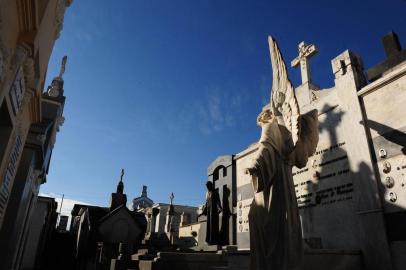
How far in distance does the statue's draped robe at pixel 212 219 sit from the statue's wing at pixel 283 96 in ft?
20.8

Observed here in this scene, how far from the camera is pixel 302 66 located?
1009cm

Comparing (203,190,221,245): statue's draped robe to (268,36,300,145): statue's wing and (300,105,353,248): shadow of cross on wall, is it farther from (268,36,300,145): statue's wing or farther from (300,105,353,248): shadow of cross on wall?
(268,36,300,145): statue's wing

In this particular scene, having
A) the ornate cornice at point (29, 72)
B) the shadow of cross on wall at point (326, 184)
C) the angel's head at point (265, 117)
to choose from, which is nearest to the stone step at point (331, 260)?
the shadow of cross on wall at point (326, 184)

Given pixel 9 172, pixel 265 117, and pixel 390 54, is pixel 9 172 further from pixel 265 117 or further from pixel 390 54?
pixel 390 54

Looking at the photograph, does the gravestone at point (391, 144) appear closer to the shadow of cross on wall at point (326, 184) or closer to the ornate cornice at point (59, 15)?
the shadow of cross on wall at point (326, 184)

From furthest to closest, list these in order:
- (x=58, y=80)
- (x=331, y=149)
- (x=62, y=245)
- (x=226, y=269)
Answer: (x=62, y=245) < (x=58, y=80) < (x=331, y=149) < (x=226, y=269)

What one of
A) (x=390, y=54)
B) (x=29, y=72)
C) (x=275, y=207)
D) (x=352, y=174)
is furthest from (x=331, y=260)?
(x=390, y=54)

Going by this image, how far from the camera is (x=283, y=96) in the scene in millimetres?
6215

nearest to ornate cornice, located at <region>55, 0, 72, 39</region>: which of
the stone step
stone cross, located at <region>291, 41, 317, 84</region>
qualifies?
the stone step

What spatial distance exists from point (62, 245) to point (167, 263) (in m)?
21.0

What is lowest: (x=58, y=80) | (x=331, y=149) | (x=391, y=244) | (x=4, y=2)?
(x=391, y=244)

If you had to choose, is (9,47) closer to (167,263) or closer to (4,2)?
(4,2)

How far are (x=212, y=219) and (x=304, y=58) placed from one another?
268 inches

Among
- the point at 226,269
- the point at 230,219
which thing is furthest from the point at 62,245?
the point at 226,269
